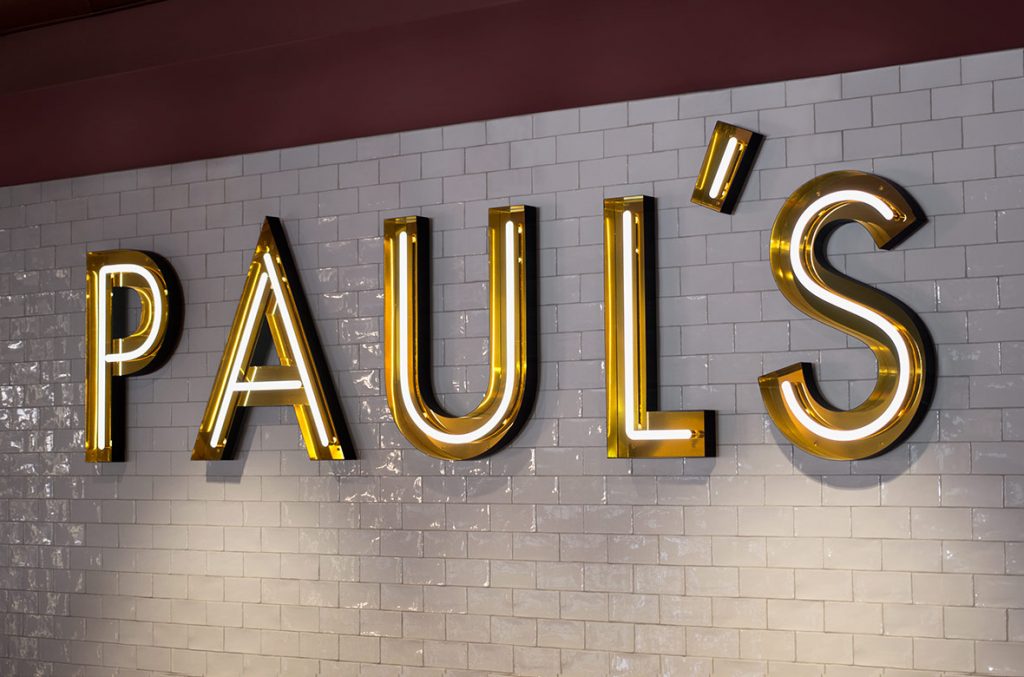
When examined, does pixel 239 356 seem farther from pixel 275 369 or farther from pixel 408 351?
pixel 408 351

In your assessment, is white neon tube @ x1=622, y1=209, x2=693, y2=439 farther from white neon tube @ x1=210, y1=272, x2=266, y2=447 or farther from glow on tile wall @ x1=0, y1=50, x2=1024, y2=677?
white neon tube @ x1=210, y1=272, x2=266, y2=447

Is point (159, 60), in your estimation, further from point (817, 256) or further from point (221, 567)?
point (817, 256)

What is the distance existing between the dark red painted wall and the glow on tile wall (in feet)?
0.36

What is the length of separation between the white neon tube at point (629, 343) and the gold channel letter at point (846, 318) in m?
0.47

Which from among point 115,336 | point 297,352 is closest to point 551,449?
point 297,352

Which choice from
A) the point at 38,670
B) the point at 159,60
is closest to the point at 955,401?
the point at 159,60

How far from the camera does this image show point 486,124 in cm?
504

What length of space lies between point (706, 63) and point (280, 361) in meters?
2.14

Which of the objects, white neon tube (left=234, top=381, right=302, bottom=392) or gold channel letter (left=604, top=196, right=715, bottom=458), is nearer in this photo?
Result: gold channel letter (left=604, top=196, right=715, bottom=458)

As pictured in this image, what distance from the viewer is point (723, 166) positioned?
452 cm

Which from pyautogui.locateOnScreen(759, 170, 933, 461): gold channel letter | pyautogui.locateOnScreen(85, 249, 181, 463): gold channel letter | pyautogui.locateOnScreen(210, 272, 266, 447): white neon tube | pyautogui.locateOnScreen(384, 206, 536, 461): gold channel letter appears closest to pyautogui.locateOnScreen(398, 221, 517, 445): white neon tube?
pyautogui.locateOnScreen(384, 206, 536, 461): gold channel letter

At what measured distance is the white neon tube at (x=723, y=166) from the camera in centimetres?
450

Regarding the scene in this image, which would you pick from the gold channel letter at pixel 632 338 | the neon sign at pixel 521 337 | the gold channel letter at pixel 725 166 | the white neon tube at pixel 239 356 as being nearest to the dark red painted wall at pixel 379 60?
the gold channel letter at pixel 725 166

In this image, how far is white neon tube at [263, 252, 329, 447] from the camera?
5148 mm
